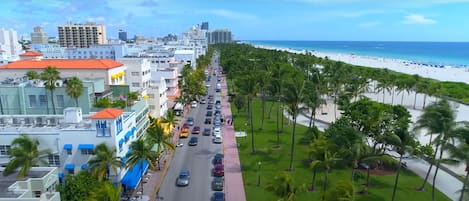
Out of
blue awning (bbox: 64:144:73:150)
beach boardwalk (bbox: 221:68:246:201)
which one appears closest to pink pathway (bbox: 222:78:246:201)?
beach boardwalk (bbox: 221:68:246:201)

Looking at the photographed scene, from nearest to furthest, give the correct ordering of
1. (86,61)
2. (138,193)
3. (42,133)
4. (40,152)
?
1. (40,152)
2. (42,133)
3. (138,193)
4. (86,61)

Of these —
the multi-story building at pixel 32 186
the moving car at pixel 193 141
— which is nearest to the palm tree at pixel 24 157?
the multi-story building at pixel 32 186

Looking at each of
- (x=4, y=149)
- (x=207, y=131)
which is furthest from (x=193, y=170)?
(x=4, y=149)

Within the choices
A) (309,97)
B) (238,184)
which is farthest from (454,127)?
(238,184)

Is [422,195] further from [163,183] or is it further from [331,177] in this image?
[163,183]

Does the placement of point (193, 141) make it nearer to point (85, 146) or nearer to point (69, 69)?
point (85, 146)
